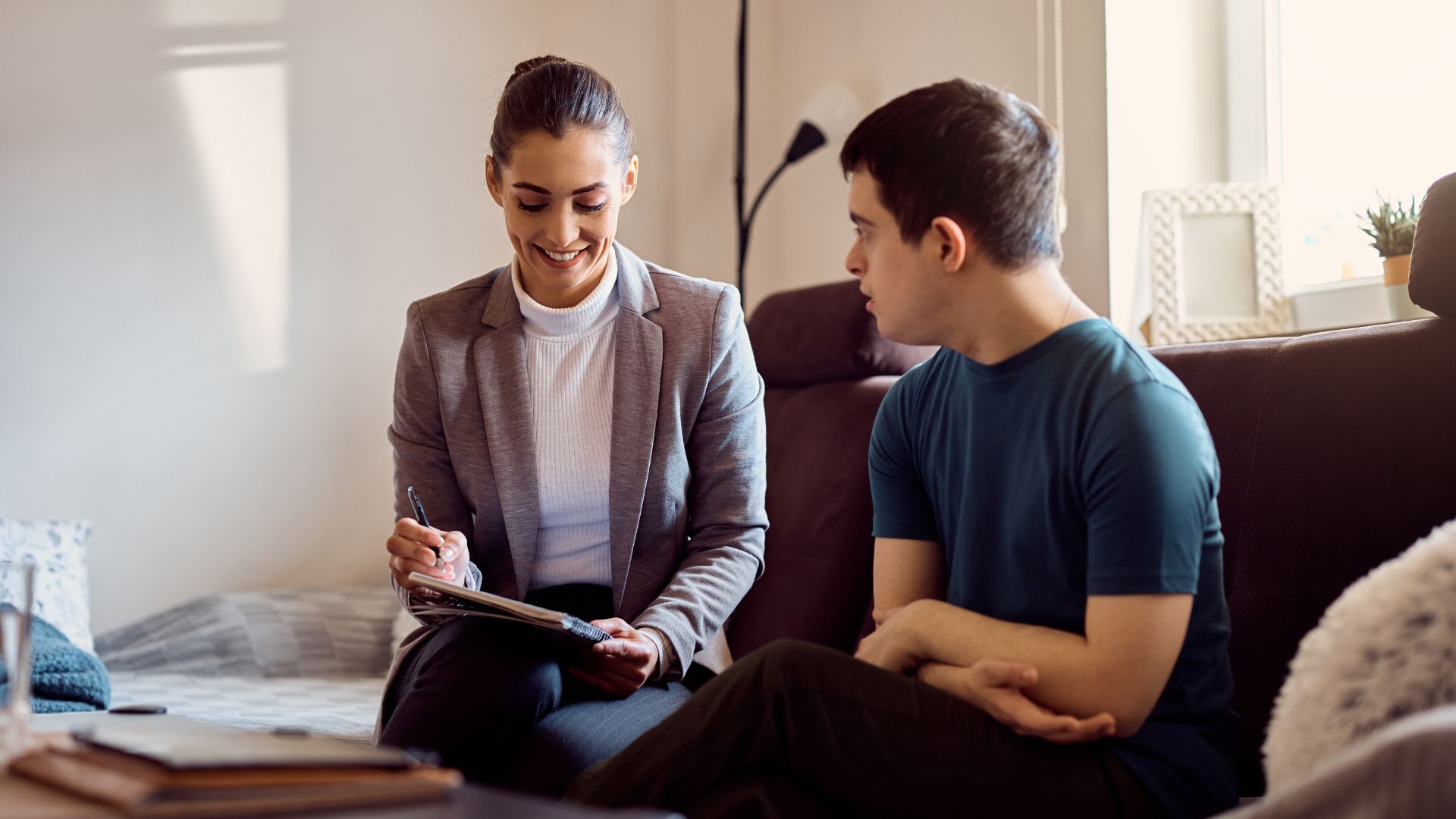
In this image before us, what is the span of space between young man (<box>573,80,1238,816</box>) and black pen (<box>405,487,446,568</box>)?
42cm

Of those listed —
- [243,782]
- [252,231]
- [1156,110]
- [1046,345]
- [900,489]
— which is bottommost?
[243,782]

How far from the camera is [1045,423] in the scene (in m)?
1.14

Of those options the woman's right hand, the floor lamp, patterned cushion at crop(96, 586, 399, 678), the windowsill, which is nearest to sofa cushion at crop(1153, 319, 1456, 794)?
the windowsill

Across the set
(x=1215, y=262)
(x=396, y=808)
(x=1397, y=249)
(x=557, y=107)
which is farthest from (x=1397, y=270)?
(x=396, y=808)

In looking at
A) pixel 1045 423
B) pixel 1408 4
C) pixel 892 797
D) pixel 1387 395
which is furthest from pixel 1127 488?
pixel 1408 4

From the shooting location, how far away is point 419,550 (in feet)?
4.60

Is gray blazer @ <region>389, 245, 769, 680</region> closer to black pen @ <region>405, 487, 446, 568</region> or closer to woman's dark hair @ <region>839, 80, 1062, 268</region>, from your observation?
black pen @ <region>405, 487, 446, 568</region>

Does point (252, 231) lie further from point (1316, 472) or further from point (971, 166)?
point (1316, 472)

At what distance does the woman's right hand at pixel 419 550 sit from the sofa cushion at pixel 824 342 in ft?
3.04

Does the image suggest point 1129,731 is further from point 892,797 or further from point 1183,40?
point 1183,40

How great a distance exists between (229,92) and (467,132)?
539 mm

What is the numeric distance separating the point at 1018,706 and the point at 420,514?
75 cm

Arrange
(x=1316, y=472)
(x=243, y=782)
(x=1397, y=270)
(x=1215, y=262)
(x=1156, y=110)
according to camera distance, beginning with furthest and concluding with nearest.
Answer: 1. (x=1156, y=110)
2. (x=1215, y=262)
3. (x=1397, y=270)
4. (x=1316, y=472)
5. (x=243, y=782)

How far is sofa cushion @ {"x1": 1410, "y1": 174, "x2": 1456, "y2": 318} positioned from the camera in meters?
1.31
